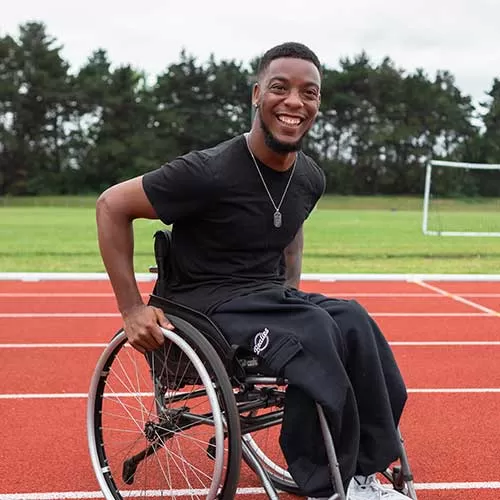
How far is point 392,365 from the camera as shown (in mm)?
2178

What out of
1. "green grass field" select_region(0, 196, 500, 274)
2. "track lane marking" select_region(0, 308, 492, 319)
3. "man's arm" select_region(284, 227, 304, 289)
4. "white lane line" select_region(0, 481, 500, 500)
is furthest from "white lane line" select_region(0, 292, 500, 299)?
"man's arm" select_region(284, 227, 304, 289)

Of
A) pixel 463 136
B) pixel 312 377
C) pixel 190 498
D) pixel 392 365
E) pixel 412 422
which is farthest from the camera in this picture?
pixel 463 136

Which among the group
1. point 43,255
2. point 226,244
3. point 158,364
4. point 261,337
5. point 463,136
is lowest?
point 43,255

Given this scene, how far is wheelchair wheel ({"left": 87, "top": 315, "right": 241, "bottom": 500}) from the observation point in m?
1.97

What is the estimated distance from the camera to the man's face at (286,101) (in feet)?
7.32

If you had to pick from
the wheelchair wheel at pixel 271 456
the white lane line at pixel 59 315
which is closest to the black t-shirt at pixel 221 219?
the wheelchair wheel at pixel 271 456

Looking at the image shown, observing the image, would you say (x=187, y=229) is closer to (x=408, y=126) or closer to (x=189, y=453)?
(x=189, y=453)

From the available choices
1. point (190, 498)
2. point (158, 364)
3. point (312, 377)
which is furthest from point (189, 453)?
point (312, 377)

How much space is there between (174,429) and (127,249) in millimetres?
624

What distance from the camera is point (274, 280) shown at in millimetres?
2355

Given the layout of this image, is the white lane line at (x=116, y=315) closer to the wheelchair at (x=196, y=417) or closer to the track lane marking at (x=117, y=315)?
the track lane marking at (x=117, y=315)

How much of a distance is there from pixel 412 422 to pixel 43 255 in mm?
8859

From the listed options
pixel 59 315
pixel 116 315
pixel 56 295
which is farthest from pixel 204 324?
pixel 56 295

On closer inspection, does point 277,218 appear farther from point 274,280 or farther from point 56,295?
point 56,295
